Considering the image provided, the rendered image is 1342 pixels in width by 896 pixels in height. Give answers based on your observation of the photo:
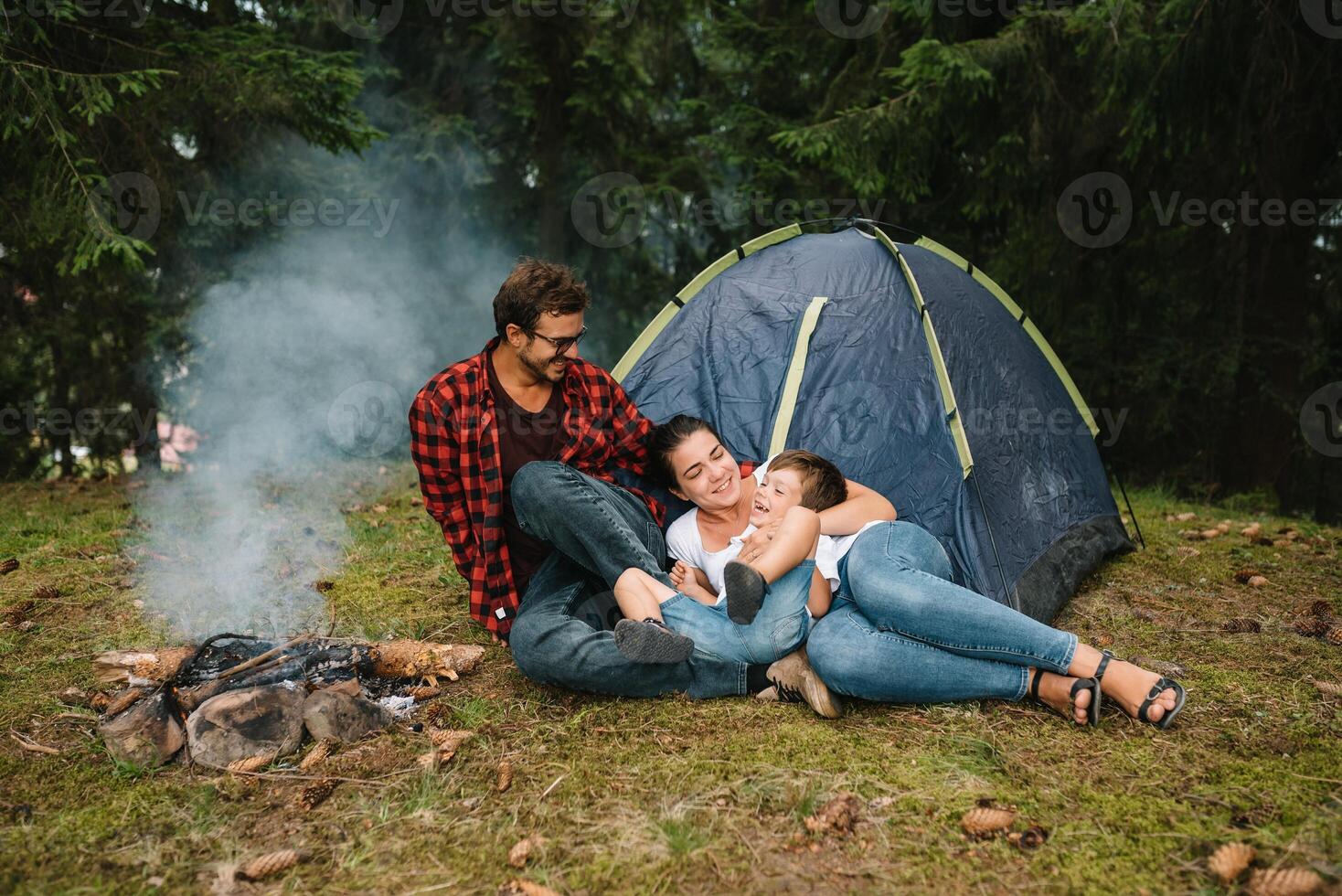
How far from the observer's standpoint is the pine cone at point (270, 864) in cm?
186

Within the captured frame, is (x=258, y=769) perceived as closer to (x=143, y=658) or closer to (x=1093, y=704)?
(x=143, y=658)

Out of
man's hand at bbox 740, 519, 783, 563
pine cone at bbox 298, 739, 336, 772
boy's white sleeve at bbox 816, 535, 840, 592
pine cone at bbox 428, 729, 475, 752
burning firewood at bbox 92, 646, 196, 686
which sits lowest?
pine cone at bbox 428, 729, 475, 752

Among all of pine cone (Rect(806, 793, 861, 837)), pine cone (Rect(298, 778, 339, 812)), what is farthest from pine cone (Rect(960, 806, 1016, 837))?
pine cone (Rect(298, 778, 339, 812))

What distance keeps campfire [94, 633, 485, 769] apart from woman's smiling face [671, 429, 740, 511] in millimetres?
939

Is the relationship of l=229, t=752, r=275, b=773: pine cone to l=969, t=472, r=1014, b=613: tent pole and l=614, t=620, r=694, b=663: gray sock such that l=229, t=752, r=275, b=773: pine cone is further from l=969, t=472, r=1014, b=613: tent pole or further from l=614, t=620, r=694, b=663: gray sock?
l=969, t=472, r=1014, b=613: tent pole

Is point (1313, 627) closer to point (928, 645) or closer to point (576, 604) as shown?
point (928, 645)

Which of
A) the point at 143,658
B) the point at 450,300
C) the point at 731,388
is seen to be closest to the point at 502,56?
the point at 450,300

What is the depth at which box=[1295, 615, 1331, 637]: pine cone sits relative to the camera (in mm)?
3240

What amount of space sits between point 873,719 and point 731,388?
1.56 metres

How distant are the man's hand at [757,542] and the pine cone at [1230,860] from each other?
1294 mm

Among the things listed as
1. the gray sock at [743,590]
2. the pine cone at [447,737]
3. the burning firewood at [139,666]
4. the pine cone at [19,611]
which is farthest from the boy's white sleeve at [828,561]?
the pine cone at [19,611]

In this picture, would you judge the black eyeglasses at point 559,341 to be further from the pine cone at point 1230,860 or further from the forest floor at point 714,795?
the pine cone at point 1230,860

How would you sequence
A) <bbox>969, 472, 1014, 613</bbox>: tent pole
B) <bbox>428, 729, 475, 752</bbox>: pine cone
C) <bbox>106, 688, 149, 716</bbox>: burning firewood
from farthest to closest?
<bbox>969, 472, 1014, 613</bbox>: tent pole < <bbox>106, 688, 149, 716</bbox>: burning firewood < <bbox>428, 729, 475, 752</bbox>: pine cone

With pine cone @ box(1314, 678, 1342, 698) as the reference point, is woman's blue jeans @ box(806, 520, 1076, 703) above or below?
above
